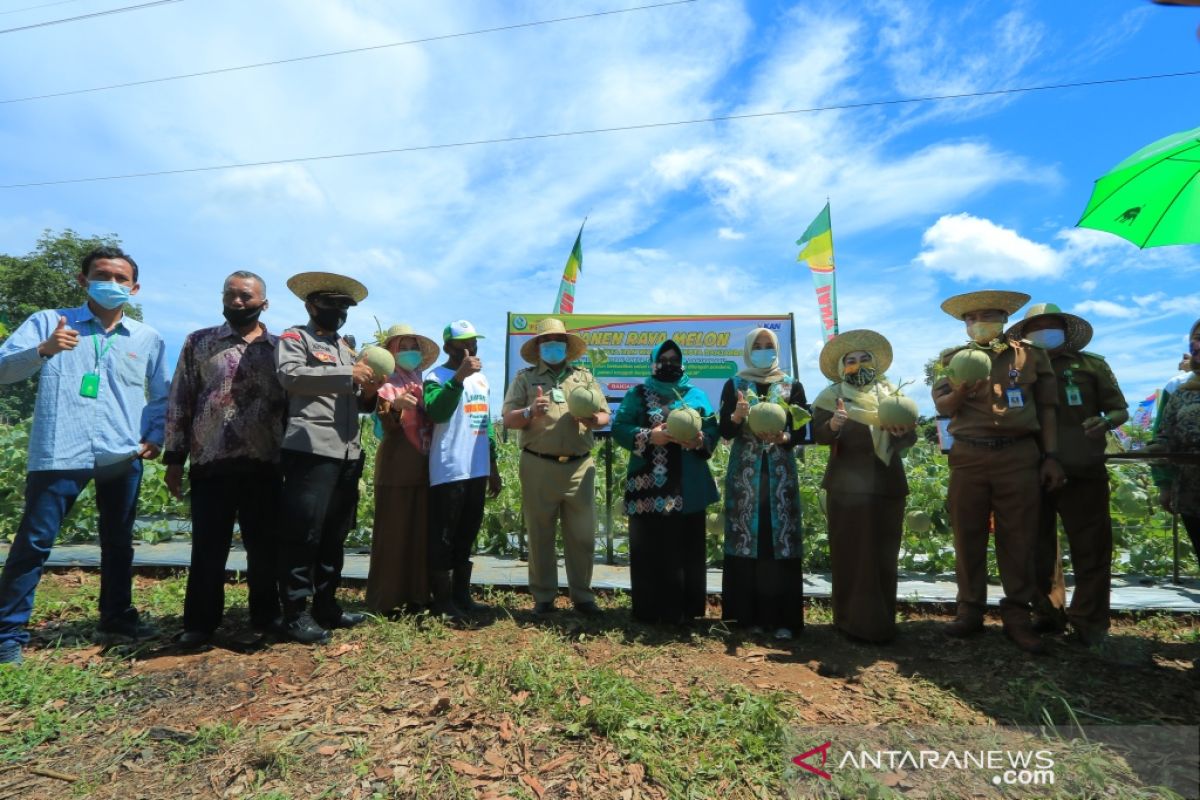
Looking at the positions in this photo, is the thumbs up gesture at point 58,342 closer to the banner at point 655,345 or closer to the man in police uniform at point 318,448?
the man in police uniform at point 318,448

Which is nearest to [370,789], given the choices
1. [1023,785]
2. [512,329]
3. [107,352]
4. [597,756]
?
[597,756]

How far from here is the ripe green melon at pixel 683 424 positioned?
4219 mm

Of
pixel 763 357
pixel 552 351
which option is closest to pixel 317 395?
pixel 552 351

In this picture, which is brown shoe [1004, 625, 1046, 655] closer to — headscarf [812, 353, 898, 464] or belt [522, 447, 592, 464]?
headscarf [812, 353, 898, 464]

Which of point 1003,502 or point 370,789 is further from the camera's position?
point 1003,502

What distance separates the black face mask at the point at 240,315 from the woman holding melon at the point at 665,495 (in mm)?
2412

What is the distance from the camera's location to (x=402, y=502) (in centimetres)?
470

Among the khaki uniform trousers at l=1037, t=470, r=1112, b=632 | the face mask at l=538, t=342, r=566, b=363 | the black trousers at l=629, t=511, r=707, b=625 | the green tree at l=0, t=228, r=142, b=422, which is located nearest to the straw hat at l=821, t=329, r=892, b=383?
the khaki uniform trousers at l=1037, t=470, r=1112, b=632

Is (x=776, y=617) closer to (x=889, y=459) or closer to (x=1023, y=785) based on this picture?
(x=889, y=459)

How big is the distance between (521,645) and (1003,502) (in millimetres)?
3132

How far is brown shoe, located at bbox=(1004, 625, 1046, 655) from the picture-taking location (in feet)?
13.5

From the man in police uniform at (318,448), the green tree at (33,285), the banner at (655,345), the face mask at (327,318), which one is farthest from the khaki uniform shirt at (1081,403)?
the green tree at (33,285)

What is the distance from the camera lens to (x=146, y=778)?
277cm

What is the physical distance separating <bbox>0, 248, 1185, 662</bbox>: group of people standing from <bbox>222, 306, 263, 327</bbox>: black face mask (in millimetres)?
11
